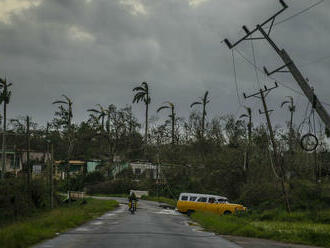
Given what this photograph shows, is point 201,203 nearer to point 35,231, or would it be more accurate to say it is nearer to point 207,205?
point 207,205

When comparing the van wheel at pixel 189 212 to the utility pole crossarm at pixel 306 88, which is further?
the van wheel at pixel 189 212

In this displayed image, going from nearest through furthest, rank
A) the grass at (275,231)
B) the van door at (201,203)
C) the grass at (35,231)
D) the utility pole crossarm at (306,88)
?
the grass at (35,231) < the utility pole crossarm at (306,88) < the grass at (275,231) < the van door at (201,203)

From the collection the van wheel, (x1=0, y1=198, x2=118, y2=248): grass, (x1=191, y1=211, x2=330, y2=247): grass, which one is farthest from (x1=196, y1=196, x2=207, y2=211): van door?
(x1=0, y1=198, x2=118, y2=248): grass

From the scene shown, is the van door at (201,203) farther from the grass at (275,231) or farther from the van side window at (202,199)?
the grass at (275,231)

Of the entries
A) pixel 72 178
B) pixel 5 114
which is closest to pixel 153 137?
pixel 72 178

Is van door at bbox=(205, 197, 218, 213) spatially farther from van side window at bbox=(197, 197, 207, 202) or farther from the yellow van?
van side window at bbox=(197, 197, 207, 202)

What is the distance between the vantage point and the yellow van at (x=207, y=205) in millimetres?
35969

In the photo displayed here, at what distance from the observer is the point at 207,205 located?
37.1 metres

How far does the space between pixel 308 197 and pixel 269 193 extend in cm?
441

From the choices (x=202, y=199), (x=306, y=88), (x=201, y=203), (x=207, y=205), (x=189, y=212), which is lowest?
(x=189, y=212)

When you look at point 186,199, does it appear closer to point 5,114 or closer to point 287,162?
point 287,162

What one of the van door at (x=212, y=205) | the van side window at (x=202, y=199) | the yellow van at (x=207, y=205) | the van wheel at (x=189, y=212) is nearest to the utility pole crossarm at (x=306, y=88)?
the yellow van at (x=207, y=205)

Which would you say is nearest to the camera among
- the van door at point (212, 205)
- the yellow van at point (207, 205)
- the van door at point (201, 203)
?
the yellow van at point (207, 205)

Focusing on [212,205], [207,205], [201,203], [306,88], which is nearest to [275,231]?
[306,88]
